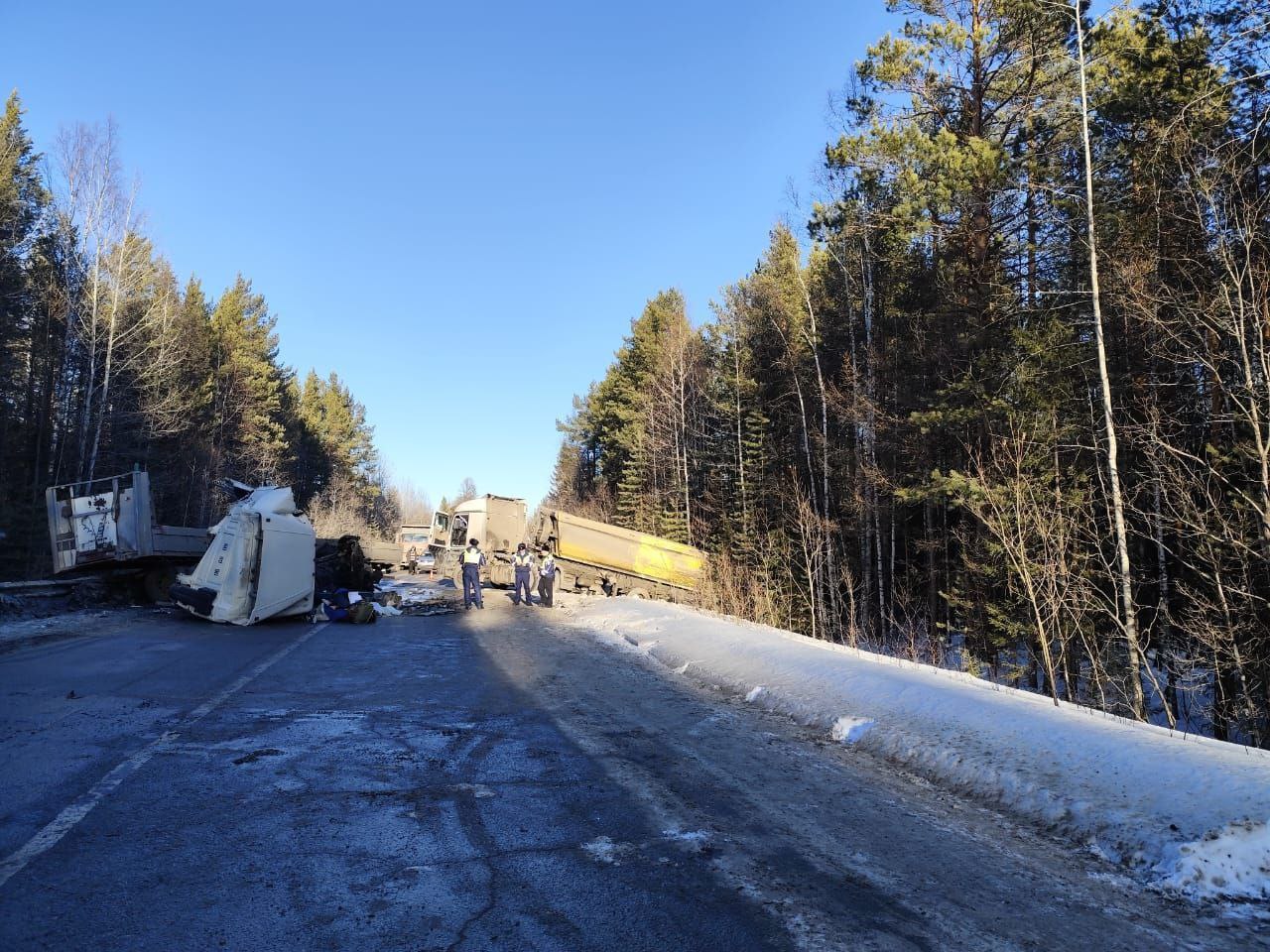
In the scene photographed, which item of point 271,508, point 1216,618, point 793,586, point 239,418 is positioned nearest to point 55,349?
point 239,418

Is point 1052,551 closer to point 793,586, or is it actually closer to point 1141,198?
point 1141,198

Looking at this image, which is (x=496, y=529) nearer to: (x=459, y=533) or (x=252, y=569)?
(x=459, y=533)

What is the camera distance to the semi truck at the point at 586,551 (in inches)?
991

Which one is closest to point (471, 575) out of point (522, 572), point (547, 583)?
point (522, 572)

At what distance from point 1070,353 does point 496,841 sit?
13161mm

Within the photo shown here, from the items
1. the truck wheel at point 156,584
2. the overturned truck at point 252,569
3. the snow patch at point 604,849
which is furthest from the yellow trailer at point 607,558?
the snow patch at point 604,849

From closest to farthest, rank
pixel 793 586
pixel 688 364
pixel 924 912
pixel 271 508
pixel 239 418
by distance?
pixel 924 912
pixel 271 508
pixel 793 586
pixel 688 364
pixel 239 418

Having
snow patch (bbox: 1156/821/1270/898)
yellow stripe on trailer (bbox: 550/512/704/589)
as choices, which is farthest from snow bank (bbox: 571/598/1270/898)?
yellow stripe on trailer (bbox: 550/512/704/589)

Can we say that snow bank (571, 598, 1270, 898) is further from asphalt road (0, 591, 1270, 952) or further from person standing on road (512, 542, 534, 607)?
person standing on road (512, 542, 534, 607)

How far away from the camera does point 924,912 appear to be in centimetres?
309

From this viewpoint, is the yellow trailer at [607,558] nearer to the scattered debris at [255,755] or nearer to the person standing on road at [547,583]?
the person standing on road at [547,583]

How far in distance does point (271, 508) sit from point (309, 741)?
953 centimetres

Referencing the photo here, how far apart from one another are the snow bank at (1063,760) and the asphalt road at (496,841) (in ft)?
0.94

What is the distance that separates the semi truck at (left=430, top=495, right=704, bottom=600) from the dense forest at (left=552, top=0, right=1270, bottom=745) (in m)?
3.20
